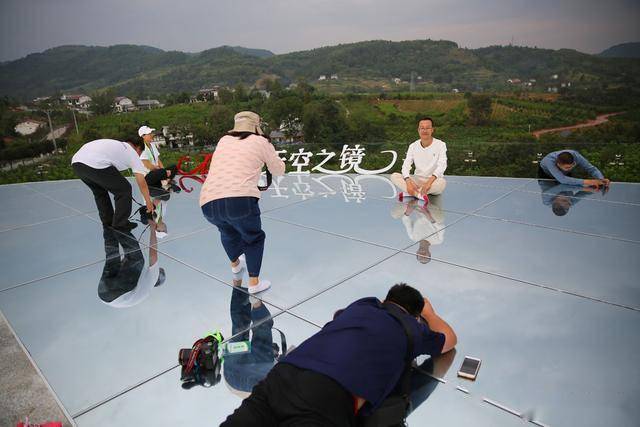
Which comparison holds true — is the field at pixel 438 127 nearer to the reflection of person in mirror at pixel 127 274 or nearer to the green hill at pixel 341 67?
the green hill at pixel 341 67

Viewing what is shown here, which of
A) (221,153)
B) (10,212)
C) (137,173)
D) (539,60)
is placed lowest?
(10,212)

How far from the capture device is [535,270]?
3029 mm

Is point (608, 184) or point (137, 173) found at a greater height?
point (137, 173)

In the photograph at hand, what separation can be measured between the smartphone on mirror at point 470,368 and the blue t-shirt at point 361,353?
48 centimetres

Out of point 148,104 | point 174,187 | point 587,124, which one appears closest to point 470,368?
point 174,187

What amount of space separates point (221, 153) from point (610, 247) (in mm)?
3378

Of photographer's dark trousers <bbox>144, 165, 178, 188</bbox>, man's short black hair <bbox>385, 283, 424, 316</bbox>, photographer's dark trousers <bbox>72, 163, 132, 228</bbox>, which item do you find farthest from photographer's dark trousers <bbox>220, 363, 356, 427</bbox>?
photographer's dark trousers <bbox>144, 165, 178, 188</bbox>

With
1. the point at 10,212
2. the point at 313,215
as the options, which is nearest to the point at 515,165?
the point at 313,215

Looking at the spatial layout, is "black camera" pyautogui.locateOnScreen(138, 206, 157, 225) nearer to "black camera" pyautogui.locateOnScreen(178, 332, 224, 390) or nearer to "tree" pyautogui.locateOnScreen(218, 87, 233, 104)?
"black camera" pyautogui.locateOnScreen(178, 332, 224, 390)

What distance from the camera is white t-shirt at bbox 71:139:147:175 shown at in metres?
4.07

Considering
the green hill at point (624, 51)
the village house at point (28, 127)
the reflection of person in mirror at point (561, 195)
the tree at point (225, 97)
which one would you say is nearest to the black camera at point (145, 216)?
the reflection of person in mirror at point (561, 195)

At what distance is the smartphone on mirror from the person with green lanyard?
5.64 m

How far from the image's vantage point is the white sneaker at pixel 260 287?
2.84 metres

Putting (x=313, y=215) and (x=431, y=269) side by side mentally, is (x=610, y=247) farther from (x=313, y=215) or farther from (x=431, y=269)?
(x=313, y=215)
